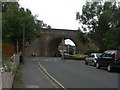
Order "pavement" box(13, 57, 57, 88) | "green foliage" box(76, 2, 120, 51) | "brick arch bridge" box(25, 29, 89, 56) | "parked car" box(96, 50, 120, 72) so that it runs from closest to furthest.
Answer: "pavement" box(13, 57, 57, 88) → "parked car" box(96, 50, 120, 72) → "green foliage" box(76, 2, 120, 51) → "brick arch bridge" box(25, 29, 89, 56)

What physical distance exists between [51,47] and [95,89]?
73100mm

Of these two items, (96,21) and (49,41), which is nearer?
(96,21)

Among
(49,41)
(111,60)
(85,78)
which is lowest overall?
(85,78)

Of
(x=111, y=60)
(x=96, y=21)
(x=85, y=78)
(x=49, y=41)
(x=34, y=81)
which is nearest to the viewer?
(x=34, y=81)

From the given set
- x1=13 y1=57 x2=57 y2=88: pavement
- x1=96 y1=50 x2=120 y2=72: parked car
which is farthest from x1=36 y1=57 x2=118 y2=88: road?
x1=96 y1=50 x2=120 y2=72: parked car

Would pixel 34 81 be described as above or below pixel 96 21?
below

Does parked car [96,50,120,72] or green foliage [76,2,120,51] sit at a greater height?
green foliage [76,2,120,51]

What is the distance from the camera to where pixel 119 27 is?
4459 centimetres

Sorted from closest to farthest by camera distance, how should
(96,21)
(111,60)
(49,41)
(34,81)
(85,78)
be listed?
1. (34,81)
2. (85,78)
3. (111,60)
4. (96,21)
5. (49,41)

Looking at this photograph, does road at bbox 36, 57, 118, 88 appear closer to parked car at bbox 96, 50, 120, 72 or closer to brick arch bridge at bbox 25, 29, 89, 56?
parked car at bbox 96, 50, 120, 72

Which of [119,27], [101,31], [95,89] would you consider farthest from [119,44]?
[95,89]

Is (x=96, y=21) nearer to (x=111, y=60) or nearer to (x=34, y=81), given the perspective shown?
(x=111, y=60)

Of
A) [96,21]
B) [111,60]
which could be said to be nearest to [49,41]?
[96,21]

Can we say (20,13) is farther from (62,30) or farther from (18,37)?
(62,30)
